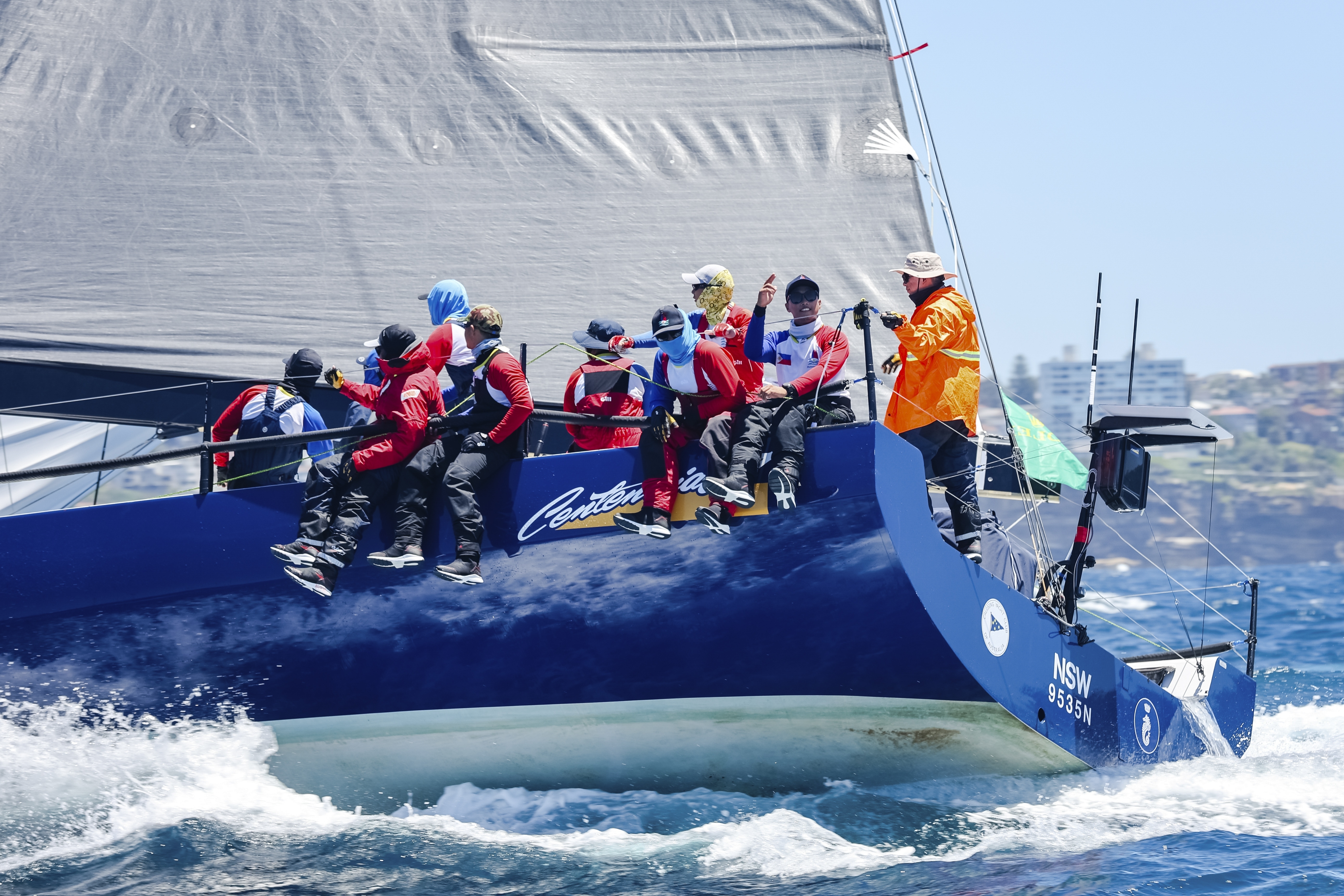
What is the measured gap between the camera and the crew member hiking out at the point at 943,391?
222 inches

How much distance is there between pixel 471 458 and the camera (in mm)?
5367

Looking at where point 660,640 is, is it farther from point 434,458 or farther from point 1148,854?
point 1148,854

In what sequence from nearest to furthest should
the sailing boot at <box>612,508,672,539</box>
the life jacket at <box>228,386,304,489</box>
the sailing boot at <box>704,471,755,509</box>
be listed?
the sailing boot at <box>704,471,755,509</box>
the sailing boot at <box>612,508,672,539</box>
the life jacket at <box>228,386,304,489</box>

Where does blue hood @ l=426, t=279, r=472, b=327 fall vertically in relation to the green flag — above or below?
above

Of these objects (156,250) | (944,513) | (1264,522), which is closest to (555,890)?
(944,513)

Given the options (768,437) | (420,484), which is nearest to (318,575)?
(420,484)

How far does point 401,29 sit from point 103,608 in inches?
142

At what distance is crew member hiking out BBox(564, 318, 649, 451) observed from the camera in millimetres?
5941

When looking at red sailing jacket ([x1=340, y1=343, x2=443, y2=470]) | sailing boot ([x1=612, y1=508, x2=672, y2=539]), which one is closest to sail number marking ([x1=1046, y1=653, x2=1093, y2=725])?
sailing boot ([x1=612, y1=508, x2=672, y2=539])

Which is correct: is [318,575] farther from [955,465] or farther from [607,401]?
[955,465]

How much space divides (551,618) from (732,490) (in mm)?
950

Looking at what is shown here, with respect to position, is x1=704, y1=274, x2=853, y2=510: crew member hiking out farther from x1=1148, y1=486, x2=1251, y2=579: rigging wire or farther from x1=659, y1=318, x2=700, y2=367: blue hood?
x1=1148, y1=486, x2=1251, y2=579: rigging wire

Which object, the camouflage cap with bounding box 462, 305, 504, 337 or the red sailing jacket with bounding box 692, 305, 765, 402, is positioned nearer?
the camouflage cap with bounding box 462, 305, 504, 337

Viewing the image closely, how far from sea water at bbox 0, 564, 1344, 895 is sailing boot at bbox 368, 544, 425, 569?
1.02 m
